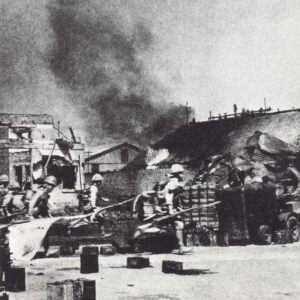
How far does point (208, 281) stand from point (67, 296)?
2.81m

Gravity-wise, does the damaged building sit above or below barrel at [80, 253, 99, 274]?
above

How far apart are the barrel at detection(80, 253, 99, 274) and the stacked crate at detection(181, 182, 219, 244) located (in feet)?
22.2

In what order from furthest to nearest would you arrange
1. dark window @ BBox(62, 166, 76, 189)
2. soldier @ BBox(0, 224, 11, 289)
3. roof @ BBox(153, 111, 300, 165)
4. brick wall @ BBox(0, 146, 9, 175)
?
dark window @ BBox(62, 166, 76, 189) < roof @ BBox(153, 111, 300, 165) < brick wall @ BBox(0, 146, 9, 175) < soldier @ BBox(0, 224, 11, 289)

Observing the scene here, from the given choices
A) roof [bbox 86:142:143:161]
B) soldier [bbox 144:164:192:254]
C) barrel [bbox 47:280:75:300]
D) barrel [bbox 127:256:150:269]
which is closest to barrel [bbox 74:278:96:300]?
barrel [bbox 47:280:75:300]

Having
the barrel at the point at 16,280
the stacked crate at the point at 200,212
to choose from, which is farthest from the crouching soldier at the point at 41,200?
the stacked crate at the point at 200,212

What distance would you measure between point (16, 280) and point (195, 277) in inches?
110

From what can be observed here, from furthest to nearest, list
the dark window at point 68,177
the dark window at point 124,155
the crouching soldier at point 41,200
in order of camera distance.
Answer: the dark window at point 124,155, the dark window at point 68,177, the crouching soldier at point 41,200

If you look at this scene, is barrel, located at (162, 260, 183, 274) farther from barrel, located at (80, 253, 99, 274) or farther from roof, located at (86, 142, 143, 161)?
roof, located at (86, 142, 143, 161)

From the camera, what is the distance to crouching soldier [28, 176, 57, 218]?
1306cm

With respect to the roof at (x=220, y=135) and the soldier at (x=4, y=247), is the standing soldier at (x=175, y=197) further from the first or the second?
the roof at (x=220, y=135)

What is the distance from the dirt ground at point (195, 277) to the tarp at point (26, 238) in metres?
0.39

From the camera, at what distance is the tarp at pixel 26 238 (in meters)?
12.1

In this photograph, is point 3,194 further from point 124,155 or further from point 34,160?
point 124,155

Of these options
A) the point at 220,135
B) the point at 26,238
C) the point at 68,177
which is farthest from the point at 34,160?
the point at 26,238
